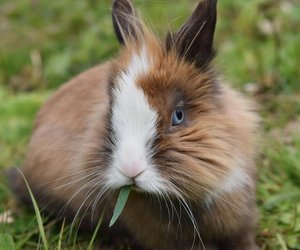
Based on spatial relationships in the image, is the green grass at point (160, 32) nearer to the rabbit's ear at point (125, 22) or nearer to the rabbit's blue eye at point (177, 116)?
the rabbit's ear at point (125, 22)

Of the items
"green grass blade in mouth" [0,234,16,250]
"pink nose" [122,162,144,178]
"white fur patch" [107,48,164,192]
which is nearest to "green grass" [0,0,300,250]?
"green grass blade in mouth" [0,234,16,250]

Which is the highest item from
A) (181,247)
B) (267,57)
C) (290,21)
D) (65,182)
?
(290,21)

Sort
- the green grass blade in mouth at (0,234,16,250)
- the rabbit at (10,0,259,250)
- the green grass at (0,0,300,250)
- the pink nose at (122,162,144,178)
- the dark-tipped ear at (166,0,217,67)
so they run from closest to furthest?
the pink nose at (122,162,144,178) → the rabbit at (10,0,259,250) → the dark-tipped ear at (166,0,217,67) → the green grass blade in mouth at (0,234,16,250) → the green grass at (0,0,300,250)

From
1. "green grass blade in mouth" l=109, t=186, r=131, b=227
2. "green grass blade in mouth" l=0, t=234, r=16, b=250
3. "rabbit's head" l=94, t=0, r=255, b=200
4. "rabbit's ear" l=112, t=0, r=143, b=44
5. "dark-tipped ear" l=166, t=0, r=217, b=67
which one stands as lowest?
"green grass blade in mouth" l=0, t=234, r=16, b=250

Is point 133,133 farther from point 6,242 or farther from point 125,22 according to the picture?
point 6,242

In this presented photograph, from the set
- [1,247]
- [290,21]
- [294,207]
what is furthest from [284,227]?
[290,21]

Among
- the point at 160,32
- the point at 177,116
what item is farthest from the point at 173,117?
the point at 160,32

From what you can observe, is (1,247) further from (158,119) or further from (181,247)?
(158,119)

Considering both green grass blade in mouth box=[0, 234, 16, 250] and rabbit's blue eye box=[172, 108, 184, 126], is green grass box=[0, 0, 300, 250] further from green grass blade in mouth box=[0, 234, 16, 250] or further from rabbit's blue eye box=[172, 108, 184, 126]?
rabbit's blue eye box=[172, 108, 184, 126]
